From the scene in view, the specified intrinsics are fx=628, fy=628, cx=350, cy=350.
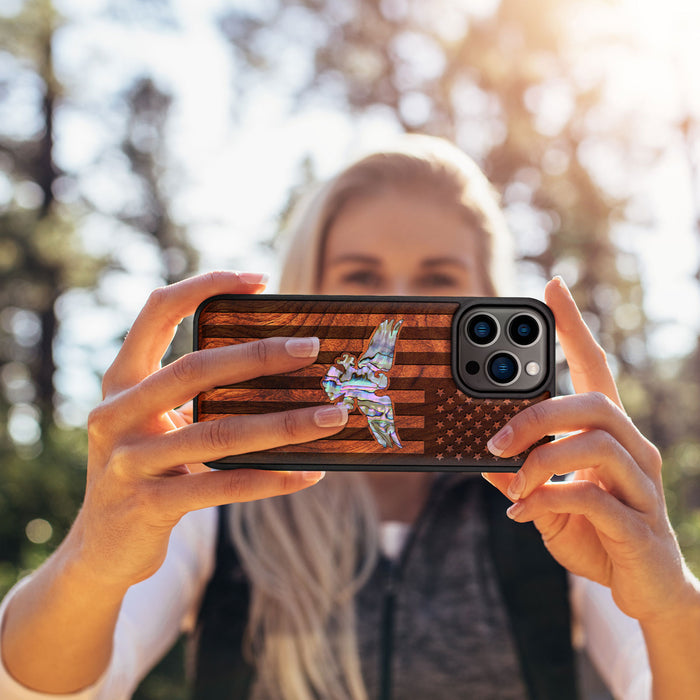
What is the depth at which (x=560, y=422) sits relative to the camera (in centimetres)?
117

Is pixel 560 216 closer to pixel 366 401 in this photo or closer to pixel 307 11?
pixel 307 11

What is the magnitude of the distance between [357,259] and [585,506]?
52.8 inches

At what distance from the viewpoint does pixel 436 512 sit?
7.64ft

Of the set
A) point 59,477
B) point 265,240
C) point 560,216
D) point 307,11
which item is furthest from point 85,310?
point 560,216

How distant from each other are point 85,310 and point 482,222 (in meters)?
11.7

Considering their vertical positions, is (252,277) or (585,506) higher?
(252,277)

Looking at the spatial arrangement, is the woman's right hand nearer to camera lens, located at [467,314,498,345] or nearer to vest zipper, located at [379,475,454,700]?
camera lens, located at [467,314,498,345]

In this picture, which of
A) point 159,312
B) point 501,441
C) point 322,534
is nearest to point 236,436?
point 159,312

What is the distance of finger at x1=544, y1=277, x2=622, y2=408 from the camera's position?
1.29m

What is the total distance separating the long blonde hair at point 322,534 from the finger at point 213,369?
3.97ft

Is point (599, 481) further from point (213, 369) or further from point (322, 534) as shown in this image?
point (322, 534)

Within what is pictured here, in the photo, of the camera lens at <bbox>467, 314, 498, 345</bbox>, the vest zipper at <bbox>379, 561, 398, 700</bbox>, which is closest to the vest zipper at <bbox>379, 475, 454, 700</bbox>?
the vest zipper at <bbox>379, 561, 398, 700</bbox>

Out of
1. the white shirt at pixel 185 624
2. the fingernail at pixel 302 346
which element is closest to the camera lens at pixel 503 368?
the fingernail at pixel 302 346

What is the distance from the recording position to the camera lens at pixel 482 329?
4.19 ft
